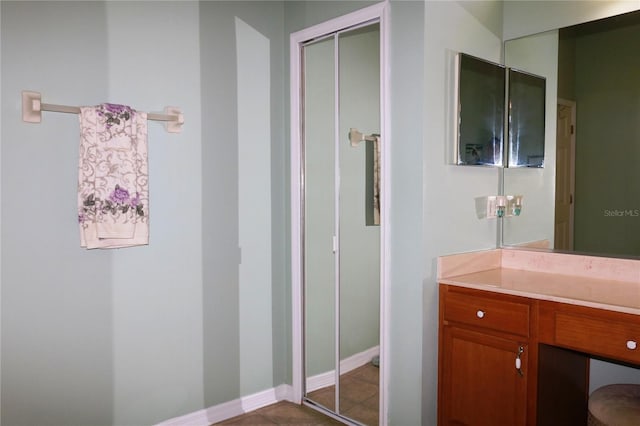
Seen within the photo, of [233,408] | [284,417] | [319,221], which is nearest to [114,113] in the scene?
[319,221]

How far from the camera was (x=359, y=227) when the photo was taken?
2.56m

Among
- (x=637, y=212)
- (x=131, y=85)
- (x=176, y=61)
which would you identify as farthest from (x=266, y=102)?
(x=637, y=212)

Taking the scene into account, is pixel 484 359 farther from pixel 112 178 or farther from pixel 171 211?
pixel 112 178

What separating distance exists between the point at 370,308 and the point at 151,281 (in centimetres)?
111

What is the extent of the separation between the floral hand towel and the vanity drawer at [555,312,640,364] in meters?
1.83

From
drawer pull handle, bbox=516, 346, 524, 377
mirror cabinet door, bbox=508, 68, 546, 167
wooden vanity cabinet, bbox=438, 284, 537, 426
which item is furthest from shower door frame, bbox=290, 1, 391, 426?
mirror cabinet door, bbox=508, 68, 546, 167

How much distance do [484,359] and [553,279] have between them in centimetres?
51

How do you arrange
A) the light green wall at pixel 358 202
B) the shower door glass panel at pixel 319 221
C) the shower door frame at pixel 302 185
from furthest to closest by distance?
the shower door glass panel at pixel 319 221, the light green wall at pixel 358 202, the shower door frame at pixel 302 185

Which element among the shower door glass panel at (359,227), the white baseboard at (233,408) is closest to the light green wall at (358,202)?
the shower door glass panel at (359,227)

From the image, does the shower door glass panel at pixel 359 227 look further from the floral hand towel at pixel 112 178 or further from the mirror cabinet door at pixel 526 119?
the floral hand towel at pixel 112 178

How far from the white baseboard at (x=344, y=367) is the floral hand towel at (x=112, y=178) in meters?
1.23

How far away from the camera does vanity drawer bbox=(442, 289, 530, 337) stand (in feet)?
6.63

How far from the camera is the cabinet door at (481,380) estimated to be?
2039 mm

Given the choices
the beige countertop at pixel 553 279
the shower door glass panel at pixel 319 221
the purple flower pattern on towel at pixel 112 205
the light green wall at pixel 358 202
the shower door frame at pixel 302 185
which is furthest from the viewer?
the shower door glass panel at pixel 319 221
